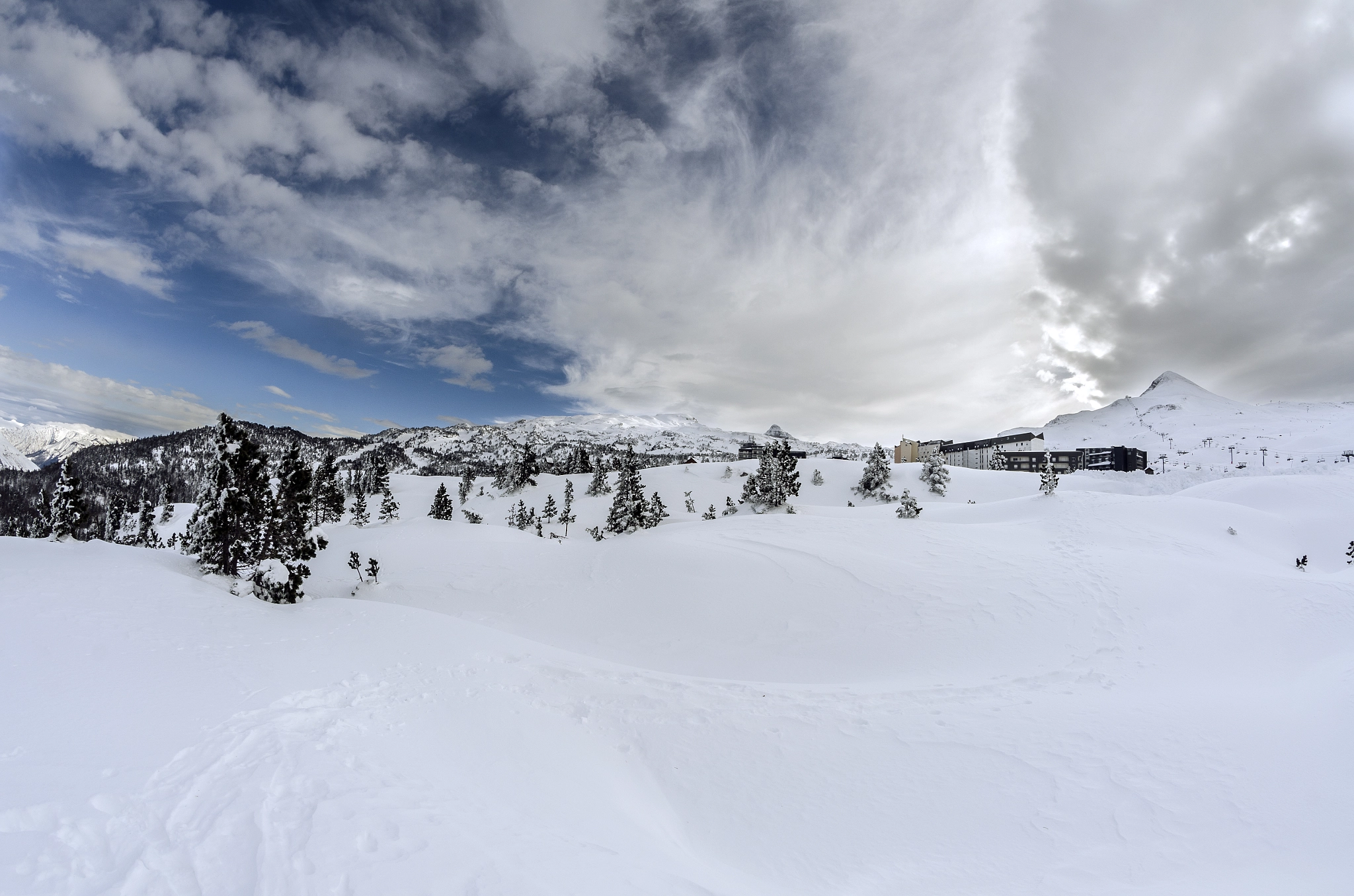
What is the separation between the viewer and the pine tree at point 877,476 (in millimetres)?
53781

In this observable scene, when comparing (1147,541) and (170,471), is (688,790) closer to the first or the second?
(1147,541)

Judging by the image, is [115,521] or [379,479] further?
[115,521]

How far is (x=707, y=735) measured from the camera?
1002 cm

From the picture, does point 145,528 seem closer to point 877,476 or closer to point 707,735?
point 707,735

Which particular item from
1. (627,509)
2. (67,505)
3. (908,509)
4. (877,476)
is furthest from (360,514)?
(877,476)

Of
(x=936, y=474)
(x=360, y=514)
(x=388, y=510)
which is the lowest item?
(x=360, y=514)

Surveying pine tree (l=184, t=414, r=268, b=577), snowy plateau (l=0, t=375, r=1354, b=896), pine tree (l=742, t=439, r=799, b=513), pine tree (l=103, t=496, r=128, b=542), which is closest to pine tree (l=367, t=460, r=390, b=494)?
pine tree (l=103, t=496, r=128, b=542)

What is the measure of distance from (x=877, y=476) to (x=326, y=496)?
6196 centimetres

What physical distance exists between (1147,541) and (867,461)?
3367 centimetres

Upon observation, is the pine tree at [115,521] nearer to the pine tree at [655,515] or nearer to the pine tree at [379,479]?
the pine tree at [379,479]

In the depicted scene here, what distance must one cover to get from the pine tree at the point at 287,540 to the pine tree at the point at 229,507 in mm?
773

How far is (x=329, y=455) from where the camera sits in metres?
52.7

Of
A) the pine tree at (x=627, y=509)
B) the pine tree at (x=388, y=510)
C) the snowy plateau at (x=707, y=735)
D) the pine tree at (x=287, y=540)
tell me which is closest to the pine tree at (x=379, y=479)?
the pine tree at (x=388, y=510)

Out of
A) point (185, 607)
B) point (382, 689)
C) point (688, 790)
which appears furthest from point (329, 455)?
point (688, 790)
